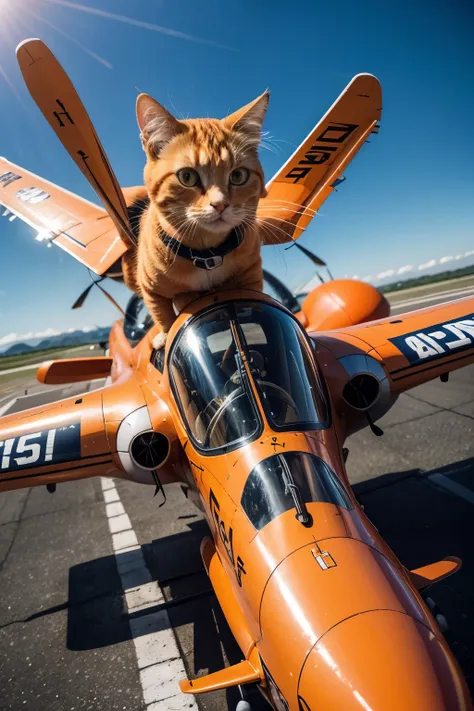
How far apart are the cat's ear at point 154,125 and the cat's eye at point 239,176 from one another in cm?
43

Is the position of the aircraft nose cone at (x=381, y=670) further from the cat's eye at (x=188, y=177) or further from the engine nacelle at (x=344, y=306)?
the engine nacelle at (x=344, y=306)

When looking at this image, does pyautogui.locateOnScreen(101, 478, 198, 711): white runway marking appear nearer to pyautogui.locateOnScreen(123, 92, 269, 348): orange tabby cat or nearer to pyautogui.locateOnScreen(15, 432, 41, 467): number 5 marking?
pyautogui.locateOnScreen(15, 432, 41, 467): number 5 marking

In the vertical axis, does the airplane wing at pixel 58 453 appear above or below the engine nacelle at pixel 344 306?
below

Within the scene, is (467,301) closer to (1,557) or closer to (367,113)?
(367,113)

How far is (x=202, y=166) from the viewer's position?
8.14ft

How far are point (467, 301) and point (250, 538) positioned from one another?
16.3 feet

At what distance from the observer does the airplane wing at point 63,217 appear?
6625 mm

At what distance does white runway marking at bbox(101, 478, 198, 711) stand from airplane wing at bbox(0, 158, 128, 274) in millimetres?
3873

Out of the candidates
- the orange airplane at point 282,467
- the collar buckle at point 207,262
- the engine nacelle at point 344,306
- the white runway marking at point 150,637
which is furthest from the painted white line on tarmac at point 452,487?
the collar buckle at point 207,262

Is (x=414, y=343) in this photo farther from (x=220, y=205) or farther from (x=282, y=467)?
(x=220, y=205)

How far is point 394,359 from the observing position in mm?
4301

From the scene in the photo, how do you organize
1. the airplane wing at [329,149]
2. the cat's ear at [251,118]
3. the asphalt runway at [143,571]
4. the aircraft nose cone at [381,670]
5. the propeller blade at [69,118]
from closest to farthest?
the aircraft nose cone at [381,670], the cat's ear at [251,118], the propeller blade at [69,118], the asphalt runway at [143,571], the airplane wing at [329,149]

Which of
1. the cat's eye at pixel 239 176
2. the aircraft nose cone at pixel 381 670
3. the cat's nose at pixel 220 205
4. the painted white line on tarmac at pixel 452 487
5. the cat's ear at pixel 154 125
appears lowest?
the painted white line on tarmac at pixel 452 487

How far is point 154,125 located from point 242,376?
1.68 meters
